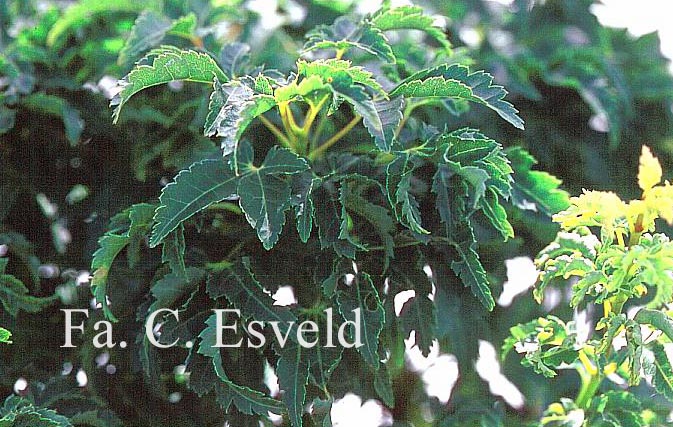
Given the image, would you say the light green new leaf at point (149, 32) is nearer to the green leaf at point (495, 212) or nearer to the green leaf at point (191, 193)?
the green leaf at point (191, 193)

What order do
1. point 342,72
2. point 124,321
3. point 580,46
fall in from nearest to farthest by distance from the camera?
point 342,72 → point 124,321 → point 580,46

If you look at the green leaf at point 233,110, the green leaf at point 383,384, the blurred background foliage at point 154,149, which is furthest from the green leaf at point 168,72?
the green leaf at point 383,384

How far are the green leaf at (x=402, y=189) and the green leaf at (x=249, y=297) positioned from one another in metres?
0.10

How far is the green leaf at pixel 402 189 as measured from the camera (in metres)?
0.57

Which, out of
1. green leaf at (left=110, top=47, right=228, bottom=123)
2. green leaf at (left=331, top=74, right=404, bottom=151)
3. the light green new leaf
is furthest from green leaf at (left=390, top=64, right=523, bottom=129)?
the light green new leaf

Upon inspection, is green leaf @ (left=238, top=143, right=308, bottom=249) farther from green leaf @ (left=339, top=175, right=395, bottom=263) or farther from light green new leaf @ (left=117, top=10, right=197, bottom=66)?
light green new leaf @ (left=117, top=10, right=197, bottom=66)

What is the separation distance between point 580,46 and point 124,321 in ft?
2.02

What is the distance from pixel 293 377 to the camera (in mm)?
600

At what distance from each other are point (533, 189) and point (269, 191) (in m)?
0.23

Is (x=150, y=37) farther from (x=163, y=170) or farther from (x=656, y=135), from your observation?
(x=656, y=135)

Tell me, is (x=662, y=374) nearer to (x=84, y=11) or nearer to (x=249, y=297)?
(x=249, y=297)

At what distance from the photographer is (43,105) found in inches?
31.1

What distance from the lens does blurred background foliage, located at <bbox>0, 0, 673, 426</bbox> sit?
0.72 meters

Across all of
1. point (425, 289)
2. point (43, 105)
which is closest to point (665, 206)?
point (425, 289)
